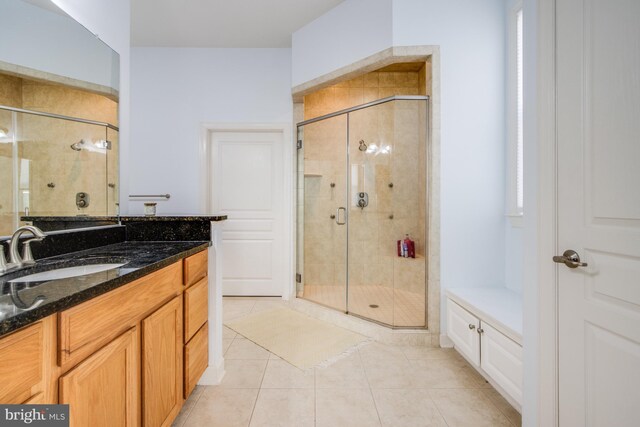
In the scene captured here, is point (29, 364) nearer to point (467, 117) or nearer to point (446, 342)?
point (446, 342)

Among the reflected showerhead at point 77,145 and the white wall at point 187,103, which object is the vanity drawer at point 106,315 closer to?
the reflected showerhead at point 77,145

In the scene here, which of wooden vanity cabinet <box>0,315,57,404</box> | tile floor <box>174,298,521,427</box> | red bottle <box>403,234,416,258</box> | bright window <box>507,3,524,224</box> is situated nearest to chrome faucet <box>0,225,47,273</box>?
wooden vanity cabinet <box>0,315,57,404</box>

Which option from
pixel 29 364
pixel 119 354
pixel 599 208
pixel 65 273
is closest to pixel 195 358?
pixel 119 354

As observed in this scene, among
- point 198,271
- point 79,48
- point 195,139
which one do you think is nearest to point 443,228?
point 198,271

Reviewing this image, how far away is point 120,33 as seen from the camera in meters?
1.89

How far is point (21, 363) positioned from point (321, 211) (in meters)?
2.77

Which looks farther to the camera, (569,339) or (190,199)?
(190,199)

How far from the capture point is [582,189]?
3.49 ft

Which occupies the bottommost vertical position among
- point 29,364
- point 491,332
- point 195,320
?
point 491,332

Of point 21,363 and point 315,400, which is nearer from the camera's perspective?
point 21,363

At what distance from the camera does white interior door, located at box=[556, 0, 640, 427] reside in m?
0.93

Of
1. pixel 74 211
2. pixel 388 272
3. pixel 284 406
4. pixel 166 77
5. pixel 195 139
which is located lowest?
pixel 284 406

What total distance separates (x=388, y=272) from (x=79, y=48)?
9.12 feet

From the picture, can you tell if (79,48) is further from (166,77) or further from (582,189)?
(582,189)
